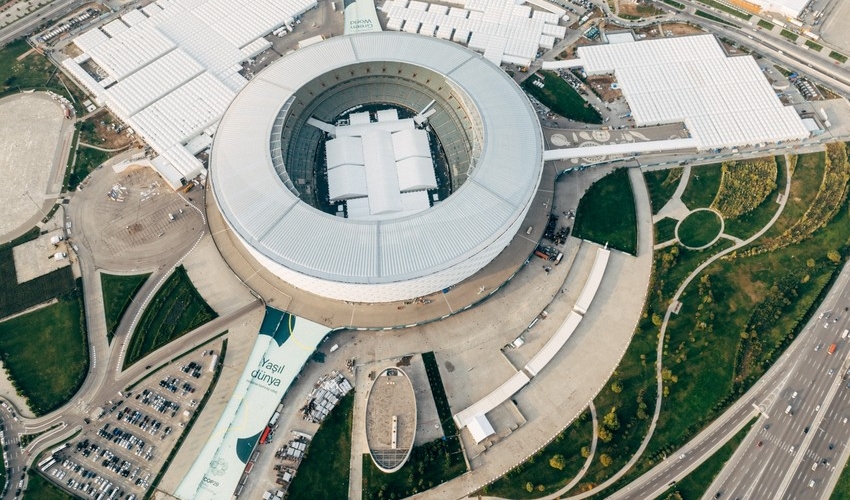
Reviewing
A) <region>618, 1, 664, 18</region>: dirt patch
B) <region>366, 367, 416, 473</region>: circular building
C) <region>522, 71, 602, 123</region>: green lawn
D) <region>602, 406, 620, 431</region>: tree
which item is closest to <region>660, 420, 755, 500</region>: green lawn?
<region>602, 406, 620, 431</region>: tree

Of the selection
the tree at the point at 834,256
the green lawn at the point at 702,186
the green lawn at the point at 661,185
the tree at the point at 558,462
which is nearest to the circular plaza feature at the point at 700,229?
the green lawn at the point at 702,186

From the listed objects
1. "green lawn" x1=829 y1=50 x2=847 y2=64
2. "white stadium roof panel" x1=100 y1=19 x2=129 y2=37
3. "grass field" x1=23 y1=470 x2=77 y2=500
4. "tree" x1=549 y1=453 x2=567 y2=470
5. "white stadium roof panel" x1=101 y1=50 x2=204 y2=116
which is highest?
→ "green lawn" x1=829 y1=50 x2=847 y2=64

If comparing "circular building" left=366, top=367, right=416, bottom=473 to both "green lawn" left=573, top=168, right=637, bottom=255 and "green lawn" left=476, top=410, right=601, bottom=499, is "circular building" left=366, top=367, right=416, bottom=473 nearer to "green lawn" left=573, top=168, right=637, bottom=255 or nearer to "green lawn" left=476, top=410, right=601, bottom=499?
"green lawn" left=476, top=410, right=601, bottom=499

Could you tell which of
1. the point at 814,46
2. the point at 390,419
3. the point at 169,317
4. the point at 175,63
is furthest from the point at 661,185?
the point at 175,63

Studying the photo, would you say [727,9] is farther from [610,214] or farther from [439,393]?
[439,393]

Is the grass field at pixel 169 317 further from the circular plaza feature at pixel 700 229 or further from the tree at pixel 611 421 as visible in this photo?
the circular plaza feature at pixel 700 229

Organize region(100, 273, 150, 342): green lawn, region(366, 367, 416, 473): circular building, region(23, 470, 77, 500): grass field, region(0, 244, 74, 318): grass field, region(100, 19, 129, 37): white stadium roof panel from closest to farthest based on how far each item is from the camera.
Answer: region(23, 470, 77, 500): grass field, region(366, 367, 416, 473): circular building, region(100, 273, 150, 342): green lawn, region(0, 244, 74, 318): grass field, region(100, 19, 129, 37): white stadium roof panel

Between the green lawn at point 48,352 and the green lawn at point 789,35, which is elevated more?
the green lawn at point 789,35

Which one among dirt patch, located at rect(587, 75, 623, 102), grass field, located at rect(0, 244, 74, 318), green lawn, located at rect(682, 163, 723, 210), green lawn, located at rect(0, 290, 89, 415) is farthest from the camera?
dirt patch, located at rect(587, 75, 623, 102)
